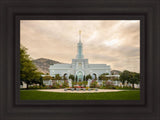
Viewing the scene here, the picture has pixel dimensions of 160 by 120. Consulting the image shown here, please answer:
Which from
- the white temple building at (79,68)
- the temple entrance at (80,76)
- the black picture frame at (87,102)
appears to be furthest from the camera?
the temple entrance at (80,76)

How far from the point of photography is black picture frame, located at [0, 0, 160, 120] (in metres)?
1.43

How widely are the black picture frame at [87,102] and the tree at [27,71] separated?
0.97 metres

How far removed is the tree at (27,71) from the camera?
2.44 meters

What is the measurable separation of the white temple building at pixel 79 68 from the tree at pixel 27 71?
31cm

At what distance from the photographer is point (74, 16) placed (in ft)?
Result: 5.06

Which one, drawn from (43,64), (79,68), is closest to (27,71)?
(43,64)

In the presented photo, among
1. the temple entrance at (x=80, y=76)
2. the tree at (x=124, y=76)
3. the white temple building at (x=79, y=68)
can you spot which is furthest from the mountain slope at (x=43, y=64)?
the tree at (x=124, y=76)

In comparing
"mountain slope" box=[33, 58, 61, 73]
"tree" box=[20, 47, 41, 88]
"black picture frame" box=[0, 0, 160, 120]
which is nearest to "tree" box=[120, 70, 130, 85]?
"black picture frame" box=[0, 0, 160, 120]

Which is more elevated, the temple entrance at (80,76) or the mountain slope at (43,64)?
the mountain slope at (43,64)

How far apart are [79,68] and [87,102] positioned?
1591 mm

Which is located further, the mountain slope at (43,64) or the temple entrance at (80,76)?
the temple entrance at (80,76)

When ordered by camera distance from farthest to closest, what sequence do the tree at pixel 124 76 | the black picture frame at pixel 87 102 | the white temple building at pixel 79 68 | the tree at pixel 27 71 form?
the white temple building at pixel 79 68, the tree at pixel 124 76, the tree at pixel 27 71, the black picture frame at pixel 87 102

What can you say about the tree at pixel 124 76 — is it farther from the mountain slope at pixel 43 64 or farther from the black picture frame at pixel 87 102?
the mountain slope at pixel 43 64
